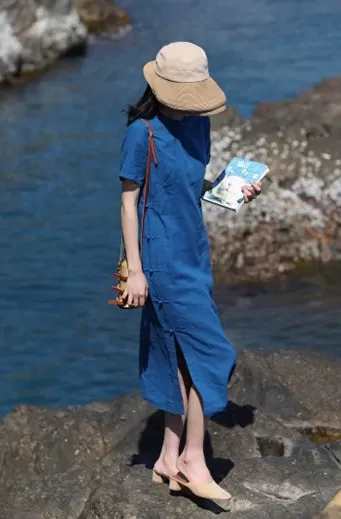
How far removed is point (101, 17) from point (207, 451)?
1536cm

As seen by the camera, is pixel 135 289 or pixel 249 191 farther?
pixel 249 191

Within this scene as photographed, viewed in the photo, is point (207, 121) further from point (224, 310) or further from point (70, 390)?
point (224, 310)

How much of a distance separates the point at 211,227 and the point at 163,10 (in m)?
10.7

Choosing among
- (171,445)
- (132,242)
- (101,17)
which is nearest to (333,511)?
(171,445)

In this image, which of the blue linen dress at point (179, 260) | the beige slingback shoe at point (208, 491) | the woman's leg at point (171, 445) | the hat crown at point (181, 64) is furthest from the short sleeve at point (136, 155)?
the beige slingback shoe at point (208, 491)

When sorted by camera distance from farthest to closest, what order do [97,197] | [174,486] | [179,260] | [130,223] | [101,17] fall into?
[101,17], [97,197], [174,486], [179,260], [130,223]

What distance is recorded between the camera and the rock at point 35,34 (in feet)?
61.4

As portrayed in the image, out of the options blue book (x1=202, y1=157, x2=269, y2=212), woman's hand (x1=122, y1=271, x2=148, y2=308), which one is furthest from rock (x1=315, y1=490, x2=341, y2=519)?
blue book (x1=202, y1=157, x2=269, y2=212)

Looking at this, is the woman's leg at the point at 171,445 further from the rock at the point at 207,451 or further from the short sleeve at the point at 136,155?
the short sleeve at the point at 136,155

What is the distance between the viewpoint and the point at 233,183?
582cm

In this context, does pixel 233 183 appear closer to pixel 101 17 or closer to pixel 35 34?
pixel 35 34

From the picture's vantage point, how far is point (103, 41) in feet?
66.7

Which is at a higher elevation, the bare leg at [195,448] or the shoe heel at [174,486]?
the bare leg at [195,448]

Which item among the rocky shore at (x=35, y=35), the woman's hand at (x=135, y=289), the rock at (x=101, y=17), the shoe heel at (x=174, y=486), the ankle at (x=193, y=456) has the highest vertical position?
the woman's hand at (x=135, y=289)
